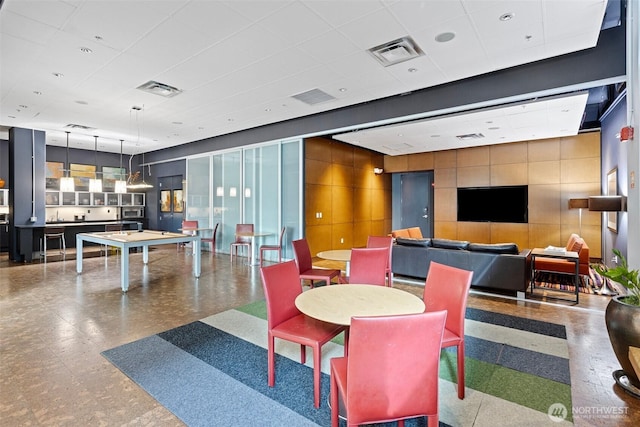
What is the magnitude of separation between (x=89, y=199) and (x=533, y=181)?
13.5 m

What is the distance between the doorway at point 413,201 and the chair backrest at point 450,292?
317 inches

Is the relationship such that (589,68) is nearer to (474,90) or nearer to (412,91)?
(474,90)

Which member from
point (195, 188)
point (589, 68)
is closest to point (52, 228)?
point (195, 188)

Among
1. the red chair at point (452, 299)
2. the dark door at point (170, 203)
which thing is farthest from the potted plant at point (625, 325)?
the dark door at point (170, 203)

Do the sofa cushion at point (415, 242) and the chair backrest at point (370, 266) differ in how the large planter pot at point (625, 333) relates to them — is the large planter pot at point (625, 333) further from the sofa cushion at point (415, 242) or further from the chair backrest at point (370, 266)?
the sofa cushion at point (415, 242)

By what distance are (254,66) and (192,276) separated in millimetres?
3974

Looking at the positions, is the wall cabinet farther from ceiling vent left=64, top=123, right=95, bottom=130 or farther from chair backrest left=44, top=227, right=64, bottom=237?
ceiling vent left=64, top=123, right=95, bottom=130

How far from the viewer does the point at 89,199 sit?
10953 mm

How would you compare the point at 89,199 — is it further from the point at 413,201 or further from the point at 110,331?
the point at 413,201

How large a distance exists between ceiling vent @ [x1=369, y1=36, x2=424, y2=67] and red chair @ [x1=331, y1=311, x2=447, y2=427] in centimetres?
332

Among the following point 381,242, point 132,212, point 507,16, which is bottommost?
point 381,242

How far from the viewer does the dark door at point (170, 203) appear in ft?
36.5

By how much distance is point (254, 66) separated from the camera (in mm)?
4383

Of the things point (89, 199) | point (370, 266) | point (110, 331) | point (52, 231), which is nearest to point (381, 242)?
point (370, 266)
